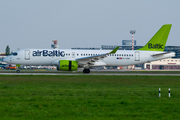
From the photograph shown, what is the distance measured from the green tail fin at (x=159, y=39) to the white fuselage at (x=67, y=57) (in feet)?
4.71

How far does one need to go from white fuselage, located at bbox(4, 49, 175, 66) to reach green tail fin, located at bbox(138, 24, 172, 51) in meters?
1.43

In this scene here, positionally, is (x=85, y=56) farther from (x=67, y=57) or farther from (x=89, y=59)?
(x=67, y=57)

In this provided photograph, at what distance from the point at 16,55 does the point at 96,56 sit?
42.9 ft

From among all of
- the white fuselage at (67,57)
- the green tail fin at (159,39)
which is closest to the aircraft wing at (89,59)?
the white fuselage at (67,57)

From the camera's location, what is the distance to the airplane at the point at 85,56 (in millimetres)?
42275

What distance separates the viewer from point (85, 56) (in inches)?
1780

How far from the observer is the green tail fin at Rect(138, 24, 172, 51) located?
48.0 meters

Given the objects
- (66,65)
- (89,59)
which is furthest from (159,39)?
(66,65)

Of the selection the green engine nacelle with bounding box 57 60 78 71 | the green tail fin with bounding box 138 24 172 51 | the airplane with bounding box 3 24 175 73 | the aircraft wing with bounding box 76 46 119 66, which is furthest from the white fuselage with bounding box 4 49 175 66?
the green engine nacelle with bounding box 57 60 78 71

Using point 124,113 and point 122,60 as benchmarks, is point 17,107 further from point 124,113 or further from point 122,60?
point 122,60

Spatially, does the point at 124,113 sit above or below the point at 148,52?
below

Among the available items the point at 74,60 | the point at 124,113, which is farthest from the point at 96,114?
the point at 74,60

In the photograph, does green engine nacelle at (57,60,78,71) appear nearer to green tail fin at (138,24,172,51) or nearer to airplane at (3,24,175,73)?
airplane at (3,24,175,73)

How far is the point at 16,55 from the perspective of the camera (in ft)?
142
